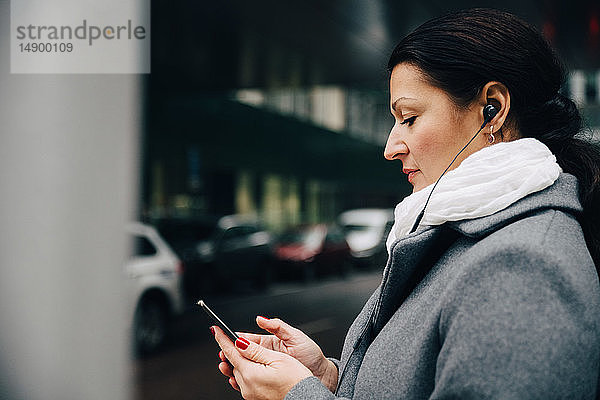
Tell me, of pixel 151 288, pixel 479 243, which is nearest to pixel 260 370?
pixel 479 243

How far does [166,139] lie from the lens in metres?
16.5

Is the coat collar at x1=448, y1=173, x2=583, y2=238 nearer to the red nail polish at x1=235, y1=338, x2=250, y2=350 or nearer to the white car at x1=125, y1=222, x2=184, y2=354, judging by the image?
the red nail polish at x1=235, y1=338, x2=250, y2=350

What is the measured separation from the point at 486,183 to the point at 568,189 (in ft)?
0.56

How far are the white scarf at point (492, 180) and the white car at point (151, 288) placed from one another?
588 cm

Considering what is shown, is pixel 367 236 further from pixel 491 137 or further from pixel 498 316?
pixel 498 316

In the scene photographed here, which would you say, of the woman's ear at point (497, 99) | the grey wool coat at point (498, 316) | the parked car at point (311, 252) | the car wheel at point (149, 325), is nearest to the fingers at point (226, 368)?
the grey wool coat at point (498, 316)

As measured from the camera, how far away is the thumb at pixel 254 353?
138 centimetres

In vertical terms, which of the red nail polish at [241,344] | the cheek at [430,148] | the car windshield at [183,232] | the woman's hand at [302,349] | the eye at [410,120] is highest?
the eye at [410,120]

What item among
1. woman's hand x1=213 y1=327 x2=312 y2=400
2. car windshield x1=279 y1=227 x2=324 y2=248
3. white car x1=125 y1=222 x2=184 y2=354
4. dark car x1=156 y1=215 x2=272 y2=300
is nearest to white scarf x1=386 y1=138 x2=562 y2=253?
woman's hand x1=213 y1=327 x2=312 y2=400

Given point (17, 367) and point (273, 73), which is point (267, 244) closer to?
point (273, 73)

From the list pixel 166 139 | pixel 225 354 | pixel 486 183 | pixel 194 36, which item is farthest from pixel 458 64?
pixel 166 139

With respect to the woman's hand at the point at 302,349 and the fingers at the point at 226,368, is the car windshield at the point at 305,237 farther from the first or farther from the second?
the fingers at the point at 226,368

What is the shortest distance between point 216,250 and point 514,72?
983 cm

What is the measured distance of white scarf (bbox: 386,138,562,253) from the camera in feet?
3.98
